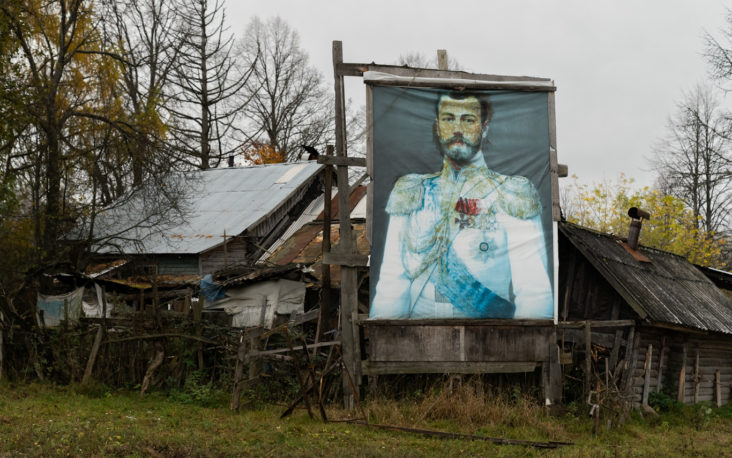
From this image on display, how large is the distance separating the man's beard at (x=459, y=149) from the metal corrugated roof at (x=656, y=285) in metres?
3.19

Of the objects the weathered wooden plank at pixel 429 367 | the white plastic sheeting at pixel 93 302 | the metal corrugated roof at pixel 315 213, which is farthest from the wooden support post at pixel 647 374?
the white plastic sheeting at pixel 93 302

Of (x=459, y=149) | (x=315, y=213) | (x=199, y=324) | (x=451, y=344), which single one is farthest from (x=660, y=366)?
(x=315, y=213)

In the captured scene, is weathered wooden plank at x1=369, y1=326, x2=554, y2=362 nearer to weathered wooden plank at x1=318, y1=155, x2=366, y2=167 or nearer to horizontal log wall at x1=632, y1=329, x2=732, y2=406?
horizontal log wall at x1=632, y1=329, x2=732, y2=406

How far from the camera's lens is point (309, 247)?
20297mm

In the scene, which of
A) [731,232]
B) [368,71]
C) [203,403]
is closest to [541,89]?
[368,71]

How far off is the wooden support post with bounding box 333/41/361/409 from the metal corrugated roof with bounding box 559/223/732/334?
192 inches

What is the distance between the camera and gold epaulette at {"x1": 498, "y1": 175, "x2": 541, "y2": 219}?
14172mm

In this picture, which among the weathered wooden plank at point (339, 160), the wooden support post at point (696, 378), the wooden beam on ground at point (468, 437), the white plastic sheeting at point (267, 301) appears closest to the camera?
the wooden beam on ground at point (468, 437)

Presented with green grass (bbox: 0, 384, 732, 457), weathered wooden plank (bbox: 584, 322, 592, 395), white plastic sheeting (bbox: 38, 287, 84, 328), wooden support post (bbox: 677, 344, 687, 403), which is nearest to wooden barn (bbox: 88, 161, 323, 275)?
white plastic sheeting (bbox: 38, 287, 84, 328)

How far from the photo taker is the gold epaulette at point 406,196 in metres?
14.0

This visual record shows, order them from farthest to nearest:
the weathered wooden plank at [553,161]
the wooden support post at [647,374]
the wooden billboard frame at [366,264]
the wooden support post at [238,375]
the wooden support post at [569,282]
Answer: the wooden support post at [569,282] → the wooden support post at [647,374] → the weathered wooden plank at [553,161] → the wooden billboard frame at [366,264] → the wooden support post at [238,375]

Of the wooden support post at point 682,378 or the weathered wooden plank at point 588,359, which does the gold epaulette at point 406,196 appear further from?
the wooden support post at point 682,378

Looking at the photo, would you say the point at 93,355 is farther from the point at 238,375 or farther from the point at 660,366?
the point at 660,366

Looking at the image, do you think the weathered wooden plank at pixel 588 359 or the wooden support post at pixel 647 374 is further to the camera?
the wooden support post at pixel 647 374
